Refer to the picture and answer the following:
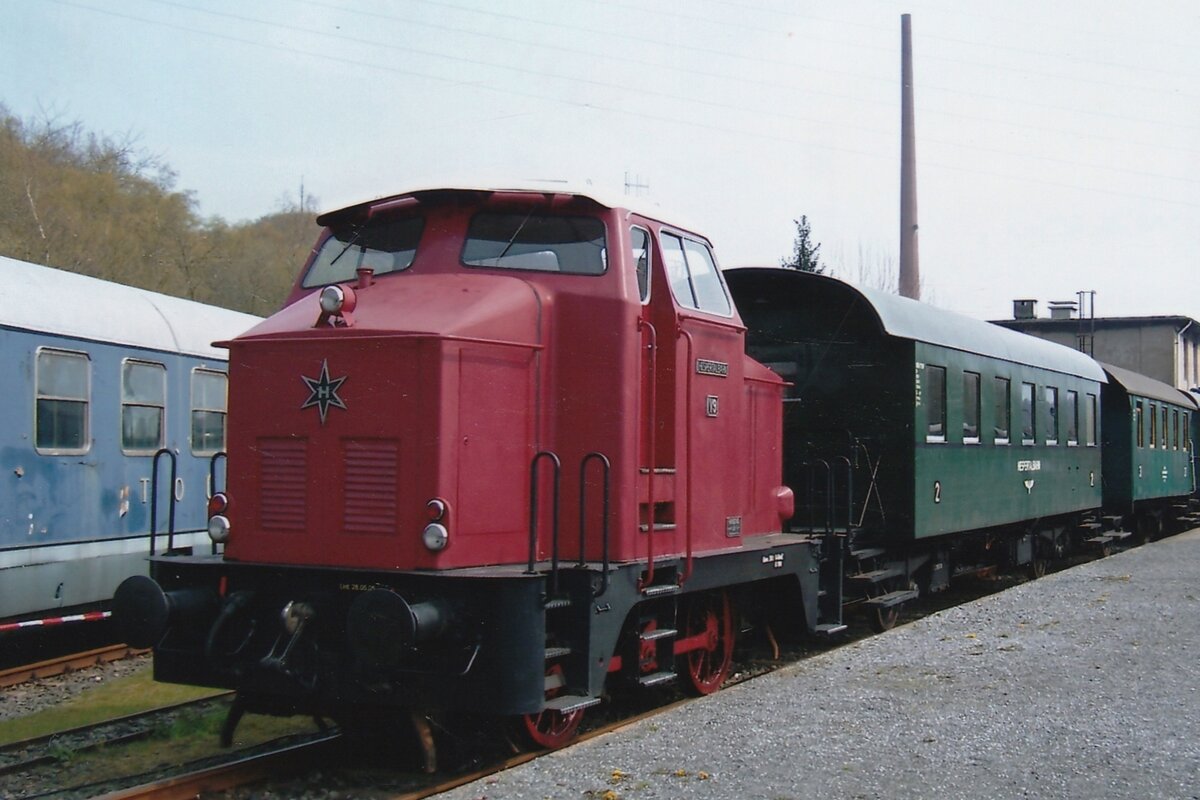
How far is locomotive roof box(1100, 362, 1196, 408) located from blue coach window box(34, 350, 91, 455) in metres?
17.8

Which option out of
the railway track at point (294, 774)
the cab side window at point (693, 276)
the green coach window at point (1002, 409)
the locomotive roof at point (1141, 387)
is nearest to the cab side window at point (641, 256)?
the cab side window at point (693, 276)

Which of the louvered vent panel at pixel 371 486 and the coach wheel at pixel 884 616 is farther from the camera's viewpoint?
the coach wheel at pixel 884 616

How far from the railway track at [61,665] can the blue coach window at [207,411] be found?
2376 mm

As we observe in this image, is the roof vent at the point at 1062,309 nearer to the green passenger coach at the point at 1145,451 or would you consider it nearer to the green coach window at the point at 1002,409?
the green passenger coach at the point at 1145,451

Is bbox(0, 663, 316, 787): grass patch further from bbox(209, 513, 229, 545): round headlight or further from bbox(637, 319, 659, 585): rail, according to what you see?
bbox(637, 319, 659, 585): rail

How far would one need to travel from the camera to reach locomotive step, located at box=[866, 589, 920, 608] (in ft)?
35.7

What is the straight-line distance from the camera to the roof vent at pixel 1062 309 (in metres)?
49.8

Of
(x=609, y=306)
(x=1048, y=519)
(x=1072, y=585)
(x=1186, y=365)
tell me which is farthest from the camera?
(x=1186, y=365)

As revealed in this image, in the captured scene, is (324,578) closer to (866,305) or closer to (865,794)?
(865,794)

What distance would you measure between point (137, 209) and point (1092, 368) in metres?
26.7

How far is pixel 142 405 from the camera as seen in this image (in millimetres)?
11203

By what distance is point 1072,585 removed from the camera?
13664 mm

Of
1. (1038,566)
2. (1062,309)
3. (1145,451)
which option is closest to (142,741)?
(1038,566)

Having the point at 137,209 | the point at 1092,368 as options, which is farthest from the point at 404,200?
the point at 137,209
